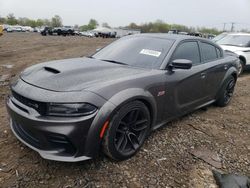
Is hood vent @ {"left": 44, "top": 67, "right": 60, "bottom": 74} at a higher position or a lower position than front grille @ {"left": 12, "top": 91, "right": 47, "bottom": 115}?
higher

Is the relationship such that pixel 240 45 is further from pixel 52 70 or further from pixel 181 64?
pixel 52 70

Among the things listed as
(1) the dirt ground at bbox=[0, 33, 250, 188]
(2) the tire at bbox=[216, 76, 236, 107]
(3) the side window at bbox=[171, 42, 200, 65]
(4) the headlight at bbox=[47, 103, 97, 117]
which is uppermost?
(3) the side window at bbox=[171, 42, 200, 65]

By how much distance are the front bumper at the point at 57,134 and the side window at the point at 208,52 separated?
2.78 metres

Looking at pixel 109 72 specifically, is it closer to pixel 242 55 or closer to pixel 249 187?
pixel 249 187

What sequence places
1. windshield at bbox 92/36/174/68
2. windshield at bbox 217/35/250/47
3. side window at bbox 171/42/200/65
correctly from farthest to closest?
windshield at bbox 217/35/250/47 → side window at bbox 171/42/200/65 → windshield at bbox 92/36/174/68

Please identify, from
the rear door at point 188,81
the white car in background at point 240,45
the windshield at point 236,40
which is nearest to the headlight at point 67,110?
the rear door at point 188,81

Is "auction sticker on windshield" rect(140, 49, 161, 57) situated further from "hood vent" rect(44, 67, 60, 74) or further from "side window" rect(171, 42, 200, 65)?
"hood vent" rect(44, 67, 60, 74)

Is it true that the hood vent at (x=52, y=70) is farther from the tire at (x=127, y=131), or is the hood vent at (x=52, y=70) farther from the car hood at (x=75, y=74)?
the tire at (x=127, y=131)

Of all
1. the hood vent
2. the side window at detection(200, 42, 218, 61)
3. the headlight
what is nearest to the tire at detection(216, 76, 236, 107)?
the side window at detection(200, 42, 218, 61)

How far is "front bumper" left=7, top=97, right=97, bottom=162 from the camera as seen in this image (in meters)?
2.53

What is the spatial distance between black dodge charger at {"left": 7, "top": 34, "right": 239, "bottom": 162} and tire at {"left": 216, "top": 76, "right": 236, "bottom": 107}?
0.90 m

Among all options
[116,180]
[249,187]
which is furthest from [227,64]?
[116,180]

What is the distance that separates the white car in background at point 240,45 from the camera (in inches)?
361

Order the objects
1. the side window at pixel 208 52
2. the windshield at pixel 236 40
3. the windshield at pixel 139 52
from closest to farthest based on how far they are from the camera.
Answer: the windshield at pixel 139 52 → the side window at pixel 208 52 → the windshield at pixel 236 40
